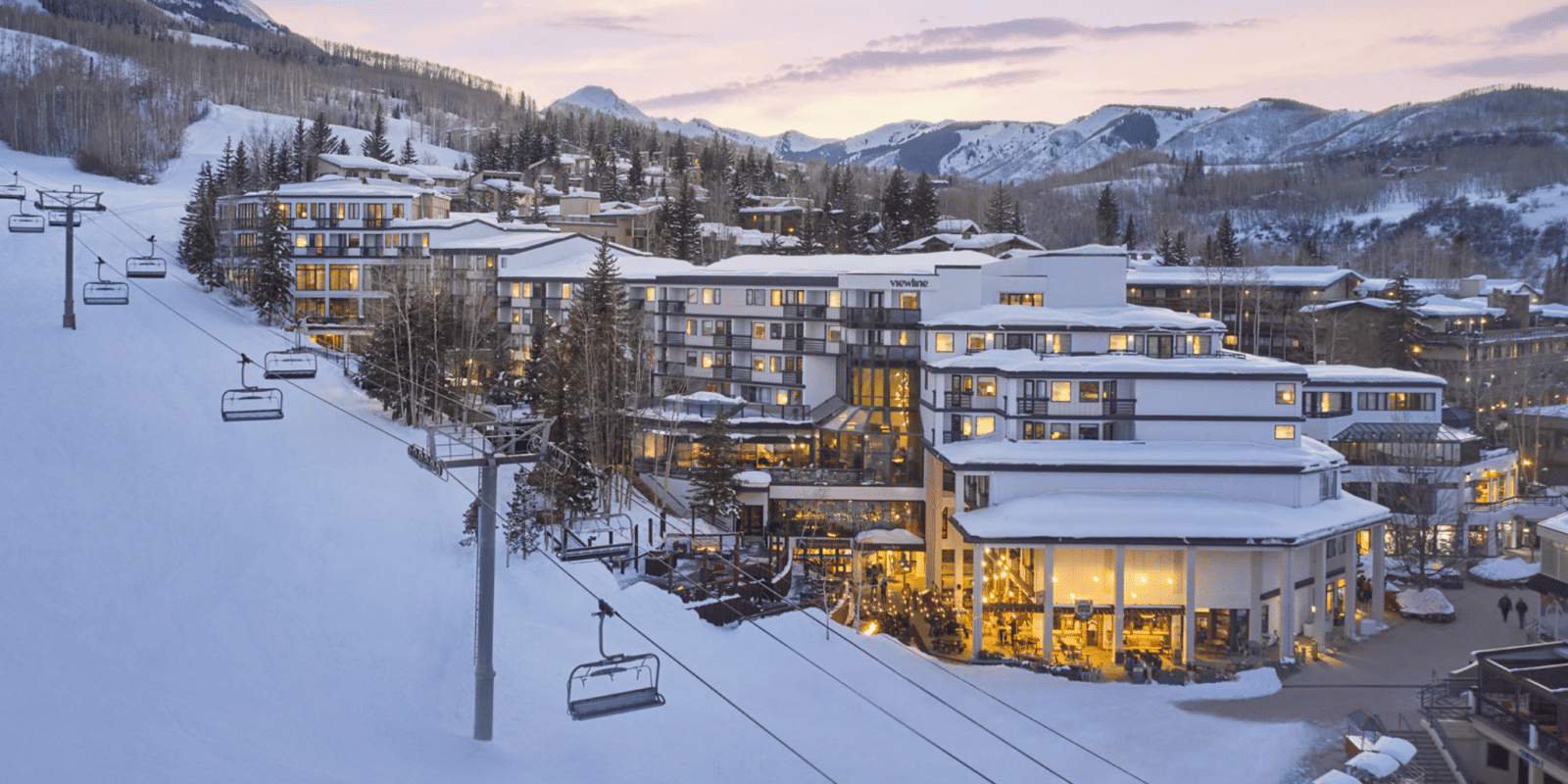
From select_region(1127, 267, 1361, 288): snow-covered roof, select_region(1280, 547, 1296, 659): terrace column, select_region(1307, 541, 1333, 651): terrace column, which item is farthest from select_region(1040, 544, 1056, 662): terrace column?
select_region(1127, 267, 1361, 288): snow-covered roof

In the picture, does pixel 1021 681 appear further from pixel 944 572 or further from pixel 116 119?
pixel 116 119

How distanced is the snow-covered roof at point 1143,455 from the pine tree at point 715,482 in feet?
29.2

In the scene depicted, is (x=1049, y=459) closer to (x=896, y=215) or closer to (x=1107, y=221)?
(x=896, y=215)

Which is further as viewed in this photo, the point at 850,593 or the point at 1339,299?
the point at 1339,299

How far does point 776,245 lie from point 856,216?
15.2m

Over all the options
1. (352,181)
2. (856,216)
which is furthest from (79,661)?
(856,216)

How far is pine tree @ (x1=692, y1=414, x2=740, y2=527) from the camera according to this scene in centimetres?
4278

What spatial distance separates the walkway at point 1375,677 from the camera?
97.7 ft

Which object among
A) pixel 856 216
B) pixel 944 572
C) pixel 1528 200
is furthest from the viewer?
pixel 1528 200

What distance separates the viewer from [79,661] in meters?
18.2

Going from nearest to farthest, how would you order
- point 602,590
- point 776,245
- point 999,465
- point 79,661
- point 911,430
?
point 79,661, point 602,590, point 999,465, point 911,430, point 776,245

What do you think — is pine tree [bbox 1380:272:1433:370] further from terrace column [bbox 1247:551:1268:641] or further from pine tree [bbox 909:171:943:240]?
terrace column [bbox 1247:551:1268:641]

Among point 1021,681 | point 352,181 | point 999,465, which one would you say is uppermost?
point 352,181

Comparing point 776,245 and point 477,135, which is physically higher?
point 477,135
